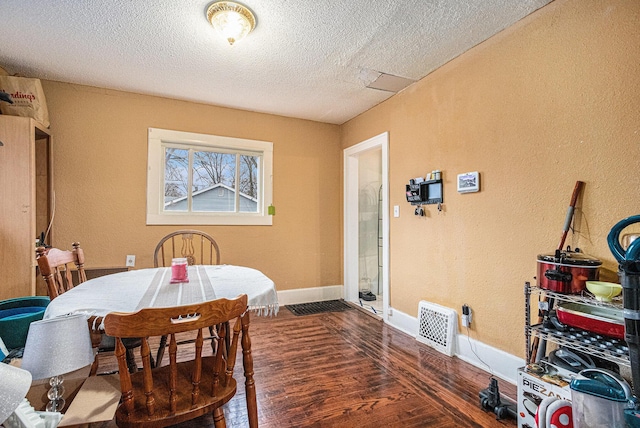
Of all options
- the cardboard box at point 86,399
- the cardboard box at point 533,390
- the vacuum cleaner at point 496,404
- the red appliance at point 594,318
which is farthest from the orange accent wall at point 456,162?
the cardboard box at point 86,399

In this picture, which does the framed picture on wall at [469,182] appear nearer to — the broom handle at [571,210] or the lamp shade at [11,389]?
the broom handle at [571,210]

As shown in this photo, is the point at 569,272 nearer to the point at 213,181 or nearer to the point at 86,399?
the point at 86,399

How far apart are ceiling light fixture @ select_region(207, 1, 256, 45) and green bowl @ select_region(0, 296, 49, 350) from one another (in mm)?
2067

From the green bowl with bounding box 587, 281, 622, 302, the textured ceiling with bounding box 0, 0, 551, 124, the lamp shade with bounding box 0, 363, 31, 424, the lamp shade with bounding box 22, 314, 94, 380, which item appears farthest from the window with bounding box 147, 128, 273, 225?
the green bowl with bounding box 587, 281, 622, 302

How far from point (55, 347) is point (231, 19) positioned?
1.90 m

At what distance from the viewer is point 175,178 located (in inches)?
134

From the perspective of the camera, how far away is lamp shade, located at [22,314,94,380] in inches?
35.4

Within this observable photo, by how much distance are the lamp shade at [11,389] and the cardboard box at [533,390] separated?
1946mm

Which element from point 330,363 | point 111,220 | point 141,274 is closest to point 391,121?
point 330,363

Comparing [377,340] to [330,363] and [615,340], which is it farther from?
[615,340]

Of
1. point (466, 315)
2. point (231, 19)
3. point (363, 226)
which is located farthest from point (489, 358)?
point (231, 19)

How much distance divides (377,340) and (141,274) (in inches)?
78.5

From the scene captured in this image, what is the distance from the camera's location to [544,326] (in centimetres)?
161

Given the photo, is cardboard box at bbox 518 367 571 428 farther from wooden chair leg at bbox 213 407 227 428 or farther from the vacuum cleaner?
wooden chair leg at bbox 213 407 227 428
